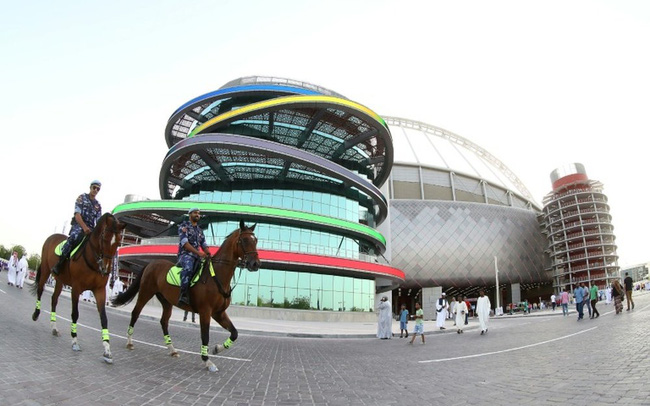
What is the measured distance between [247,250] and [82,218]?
12.0 feet

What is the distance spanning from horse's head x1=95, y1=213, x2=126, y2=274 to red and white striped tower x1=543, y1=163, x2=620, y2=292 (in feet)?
285

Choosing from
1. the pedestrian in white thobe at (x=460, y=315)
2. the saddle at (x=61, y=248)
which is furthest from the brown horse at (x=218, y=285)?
the pedestrian in white thobe at (x=460, y=315)

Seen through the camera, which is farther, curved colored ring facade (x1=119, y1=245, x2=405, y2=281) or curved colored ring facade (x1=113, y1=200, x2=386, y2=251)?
curved colored ring facade (x1=113, y1=200, x2=386, y2=251)

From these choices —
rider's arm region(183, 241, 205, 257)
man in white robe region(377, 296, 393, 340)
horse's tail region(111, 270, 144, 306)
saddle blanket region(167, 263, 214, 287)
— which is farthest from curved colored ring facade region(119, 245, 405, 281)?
rider's arm region(183, 241, 205, 257)

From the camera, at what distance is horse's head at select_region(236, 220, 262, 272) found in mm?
6548

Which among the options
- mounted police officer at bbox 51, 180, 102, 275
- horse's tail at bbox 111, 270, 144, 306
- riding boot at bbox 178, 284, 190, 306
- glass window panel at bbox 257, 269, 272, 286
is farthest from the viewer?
glass window panel at bbox 257, 269, 272, 286

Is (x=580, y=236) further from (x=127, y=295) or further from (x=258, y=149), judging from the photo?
(x=127, y=295)

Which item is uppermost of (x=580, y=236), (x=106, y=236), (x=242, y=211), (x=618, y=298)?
(x=580, y=236)

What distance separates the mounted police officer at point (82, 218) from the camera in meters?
7.05

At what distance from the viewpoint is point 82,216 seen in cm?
746

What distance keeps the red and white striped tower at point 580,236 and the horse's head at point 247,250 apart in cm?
8524

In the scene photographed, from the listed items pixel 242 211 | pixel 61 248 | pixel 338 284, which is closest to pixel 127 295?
pixel 61 248

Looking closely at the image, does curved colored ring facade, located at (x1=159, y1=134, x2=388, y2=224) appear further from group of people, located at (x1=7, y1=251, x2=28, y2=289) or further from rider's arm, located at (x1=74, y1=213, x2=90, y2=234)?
rider's arm, located at (x1=74, y1=213, x2=90, y2=234)

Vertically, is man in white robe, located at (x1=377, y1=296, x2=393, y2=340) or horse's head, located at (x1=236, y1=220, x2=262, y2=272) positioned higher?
horse's head, located at (x1=236, y1=220, x2=262, y2=272)
